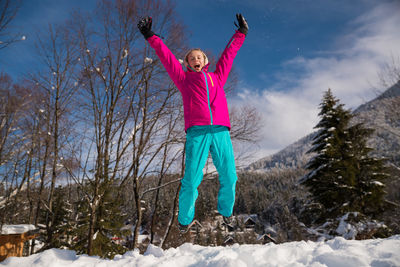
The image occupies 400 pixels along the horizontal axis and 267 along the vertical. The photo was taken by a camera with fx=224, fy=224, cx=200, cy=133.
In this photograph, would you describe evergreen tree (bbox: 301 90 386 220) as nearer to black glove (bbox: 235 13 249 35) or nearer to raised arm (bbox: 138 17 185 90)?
black glove (bbox: 235 13 249 35)

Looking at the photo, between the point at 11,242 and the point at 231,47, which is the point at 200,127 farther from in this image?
the point at 11,242

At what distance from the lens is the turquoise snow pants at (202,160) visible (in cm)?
254

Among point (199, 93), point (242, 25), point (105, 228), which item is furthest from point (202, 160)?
point (105, 228)

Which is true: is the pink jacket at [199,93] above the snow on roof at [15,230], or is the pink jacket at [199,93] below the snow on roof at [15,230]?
above

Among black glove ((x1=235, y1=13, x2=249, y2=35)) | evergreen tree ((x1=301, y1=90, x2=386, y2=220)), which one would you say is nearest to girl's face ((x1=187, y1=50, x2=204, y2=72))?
black glove ((x1=235, y1=13, x2=249, y2=35))

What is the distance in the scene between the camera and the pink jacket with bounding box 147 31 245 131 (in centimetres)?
256

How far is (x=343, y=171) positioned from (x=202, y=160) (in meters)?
11.3

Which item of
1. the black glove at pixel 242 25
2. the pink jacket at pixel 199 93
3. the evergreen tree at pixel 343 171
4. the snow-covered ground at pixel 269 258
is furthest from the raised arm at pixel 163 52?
the evergreen tree at pixel 343 171

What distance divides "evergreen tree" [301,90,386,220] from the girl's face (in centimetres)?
1086

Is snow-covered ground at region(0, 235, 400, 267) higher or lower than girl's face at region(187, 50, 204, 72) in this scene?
lower

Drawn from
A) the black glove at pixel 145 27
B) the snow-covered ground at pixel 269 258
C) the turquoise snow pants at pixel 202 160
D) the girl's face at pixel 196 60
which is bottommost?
the snow-covered ground at pixel 269 258

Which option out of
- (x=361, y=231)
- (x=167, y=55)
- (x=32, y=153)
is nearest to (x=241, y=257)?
(x=167, y=55)

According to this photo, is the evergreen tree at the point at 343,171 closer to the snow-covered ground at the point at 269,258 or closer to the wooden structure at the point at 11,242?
the snow-covered ground at the point at 269,258

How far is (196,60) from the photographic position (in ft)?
9.49
